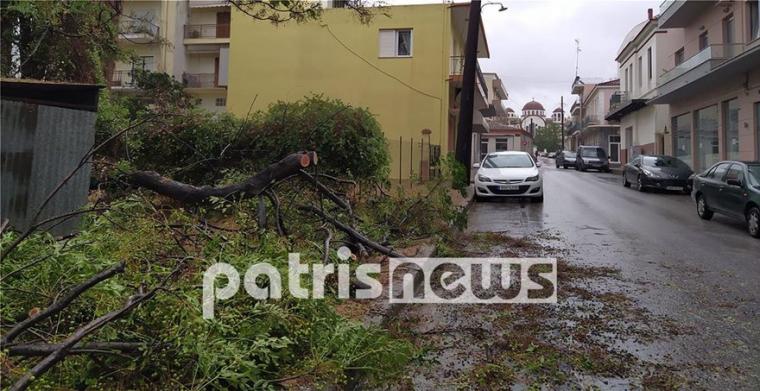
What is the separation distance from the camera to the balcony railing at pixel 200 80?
37062mm

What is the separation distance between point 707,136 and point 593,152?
1014 centimetres

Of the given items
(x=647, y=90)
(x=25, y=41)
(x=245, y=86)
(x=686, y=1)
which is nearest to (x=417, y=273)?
(x=25, y=41)

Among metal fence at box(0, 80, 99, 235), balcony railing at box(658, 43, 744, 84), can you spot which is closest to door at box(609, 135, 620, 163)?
balcony railing at box(658, 43, 744, 84)

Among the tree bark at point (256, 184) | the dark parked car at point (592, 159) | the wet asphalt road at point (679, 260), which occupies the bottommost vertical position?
the wet asphalt road at point (679, 260)

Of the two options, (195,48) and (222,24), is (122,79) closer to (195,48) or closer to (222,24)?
(195,48)

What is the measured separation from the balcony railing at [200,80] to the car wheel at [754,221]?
34.3m

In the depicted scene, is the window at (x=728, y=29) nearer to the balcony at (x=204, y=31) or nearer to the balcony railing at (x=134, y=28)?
the balcony railing at (x=134, y=28)

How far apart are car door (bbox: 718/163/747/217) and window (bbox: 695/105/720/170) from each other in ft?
43.2

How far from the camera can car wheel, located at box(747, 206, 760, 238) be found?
9.06 meters

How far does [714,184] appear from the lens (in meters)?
11.0

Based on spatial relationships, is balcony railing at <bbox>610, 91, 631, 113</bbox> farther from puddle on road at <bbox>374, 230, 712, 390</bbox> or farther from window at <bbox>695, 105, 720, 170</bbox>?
puddle on road at <bbox>374, 230, 712, 390</bbox>

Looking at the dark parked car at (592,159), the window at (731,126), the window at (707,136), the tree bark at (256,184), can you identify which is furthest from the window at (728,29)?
the tree bark at (256,184)

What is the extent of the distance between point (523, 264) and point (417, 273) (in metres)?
1.60

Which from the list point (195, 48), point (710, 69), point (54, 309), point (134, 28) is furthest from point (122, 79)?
point (54, 309)
